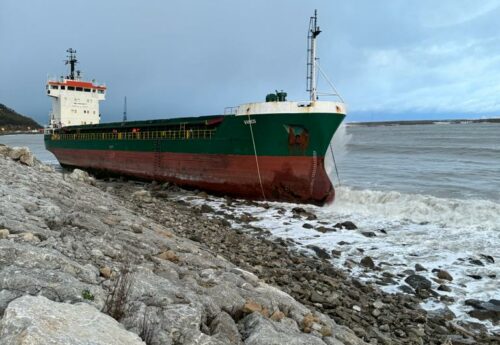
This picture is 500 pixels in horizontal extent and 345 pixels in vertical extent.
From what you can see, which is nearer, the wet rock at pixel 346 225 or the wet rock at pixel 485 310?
the wet rock at pixel 485 310

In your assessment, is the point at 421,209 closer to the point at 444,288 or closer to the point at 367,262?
the point at 367,262

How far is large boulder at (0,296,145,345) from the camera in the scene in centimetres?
217

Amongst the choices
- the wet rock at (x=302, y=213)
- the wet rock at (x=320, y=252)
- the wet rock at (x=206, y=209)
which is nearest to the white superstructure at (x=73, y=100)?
the wet rock at (x=206, y=209)

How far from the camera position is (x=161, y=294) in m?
3.55

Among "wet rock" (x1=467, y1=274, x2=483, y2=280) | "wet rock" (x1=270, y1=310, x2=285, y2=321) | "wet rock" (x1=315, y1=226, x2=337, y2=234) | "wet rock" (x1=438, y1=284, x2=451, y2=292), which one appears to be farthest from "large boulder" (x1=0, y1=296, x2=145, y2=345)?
"wet rock" (x1=315, y1=226, x2=337, y2=234)

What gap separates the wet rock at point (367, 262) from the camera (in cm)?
816

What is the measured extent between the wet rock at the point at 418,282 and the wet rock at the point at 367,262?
0.80 meters

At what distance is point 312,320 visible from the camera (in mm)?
4125

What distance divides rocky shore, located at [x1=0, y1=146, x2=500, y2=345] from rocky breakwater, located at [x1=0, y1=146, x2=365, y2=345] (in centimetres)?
1

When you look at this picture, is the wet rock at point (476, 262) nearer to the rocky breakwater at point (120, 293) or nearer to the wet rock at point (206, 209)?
the rocky breakwater at point (120, 293)

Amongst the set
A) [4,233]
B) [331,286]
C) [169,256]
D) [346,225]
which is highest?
[4,233]

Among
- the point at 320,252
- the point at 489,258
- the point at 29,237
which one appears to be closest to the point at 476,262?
the point at 489,258

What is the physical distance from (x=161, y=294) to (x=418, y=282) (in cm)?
542

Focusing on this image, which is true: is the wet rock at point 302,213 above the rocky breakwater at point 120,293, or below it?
below
